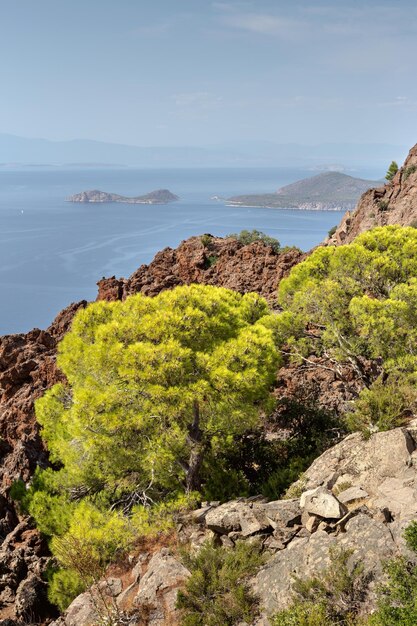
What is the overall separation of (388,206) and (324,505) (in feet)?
149

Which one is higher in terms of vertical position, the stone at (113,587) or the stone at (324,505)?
the stone at (324,505)

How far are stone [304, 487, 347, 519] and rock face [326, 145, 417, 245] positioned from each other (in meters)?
38.4

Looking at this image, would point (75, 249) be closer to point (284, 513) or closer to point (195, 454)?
point (195, 454)

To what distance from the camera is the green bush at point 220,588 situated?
920 centimetres

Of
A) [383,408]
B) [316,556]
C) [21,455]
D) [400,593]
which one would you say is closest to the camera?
[400,593]

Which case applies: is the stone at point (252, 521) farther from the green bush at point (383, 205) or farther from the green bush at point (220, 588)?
the green bush at point (383, 205)

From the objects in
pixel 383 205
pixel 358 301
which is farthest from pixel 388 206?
pixel 358 301

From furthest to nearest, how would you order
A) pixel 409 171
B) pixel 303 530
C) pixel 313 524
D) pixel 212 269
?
pixel 409 171
pixel 212 269
pixel 303 530
pixel 313 524

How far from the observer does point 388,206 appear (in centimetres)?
5016

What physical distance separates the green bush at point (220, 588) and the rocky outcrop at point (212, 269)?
70.4 ft

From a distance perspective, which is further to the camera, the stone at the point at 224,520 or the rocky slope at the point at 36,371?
the rocky slope at the point at 36,371

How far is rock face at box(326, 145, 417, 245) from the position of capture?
47.1 m

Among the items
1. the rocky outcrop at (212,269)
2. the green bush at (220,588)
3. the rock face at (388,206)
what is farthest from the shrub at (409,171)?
the green bush at (220,588)

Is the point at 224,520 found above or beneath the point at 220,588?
above
